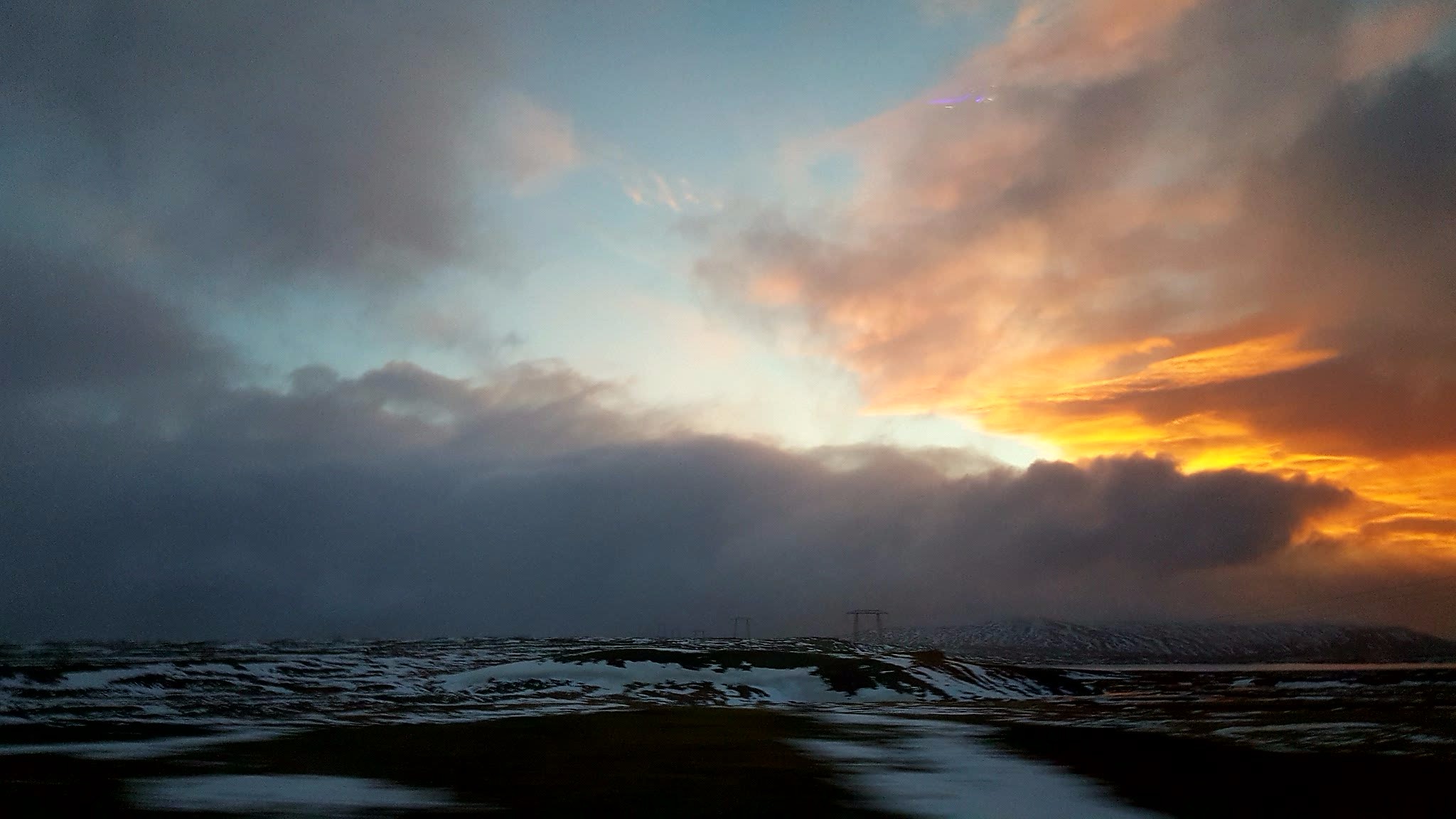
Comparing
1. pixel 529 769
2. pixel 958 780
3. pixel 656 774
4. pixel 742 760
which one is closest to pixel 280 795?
pixel 529 769

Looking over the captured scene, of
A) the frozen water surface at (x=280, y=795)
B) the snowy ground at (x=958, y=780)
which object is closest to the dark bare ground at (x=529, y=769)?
the frozen water surface at (x=280, y=795)

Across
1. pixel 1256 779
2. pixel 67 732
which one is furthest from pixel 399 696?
pixel 1256 779

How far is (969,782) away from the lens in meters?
25.4

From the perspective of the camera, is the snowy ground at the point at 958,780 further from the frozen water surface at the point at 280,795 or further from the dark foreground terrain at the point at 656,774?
the frozen water surface at the point at 280,795

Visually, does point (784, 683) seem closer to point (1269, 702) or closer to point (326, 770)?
point (1269, 702)

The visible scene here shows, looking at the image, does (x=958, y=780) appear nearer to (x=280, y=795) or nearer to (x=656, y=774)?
(x=656, y=774)

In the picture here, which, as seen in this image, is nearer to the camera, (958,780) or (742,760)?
(958,780)

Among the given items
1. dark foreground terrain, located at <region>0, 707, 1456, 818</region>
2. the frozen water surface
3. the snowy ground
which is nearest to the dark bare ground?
dark foreground terrain, located at <region>0, 707, 1456, 818</region>

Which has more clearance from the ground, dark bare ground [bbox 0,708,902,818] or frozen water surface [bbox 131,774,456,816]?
frozen water surface [bbox 131,774,456,816]

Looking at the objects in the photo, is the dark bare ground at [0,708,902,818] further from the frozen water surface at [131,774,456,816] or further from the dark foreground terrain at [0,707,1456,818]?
the frozen water surface at [131,774,456,816]

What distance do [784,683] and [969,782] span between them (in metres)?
113

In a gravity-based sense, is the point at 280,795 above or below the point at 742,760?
above

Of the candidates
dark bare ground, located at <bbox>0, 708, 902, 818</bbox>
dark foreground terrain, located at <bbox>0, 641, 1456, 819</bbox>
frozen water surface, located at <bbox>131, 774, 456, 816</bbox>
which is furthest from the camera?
dark foreground terrain, located at <bbox>0, 641, 1456, 819</bbox>

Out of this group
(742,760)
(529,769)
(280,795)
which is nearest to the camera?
(280,795)
